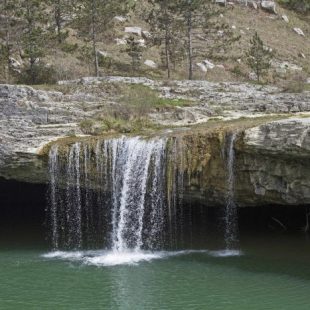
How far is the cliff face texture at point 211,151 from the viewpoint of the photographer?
22.8m

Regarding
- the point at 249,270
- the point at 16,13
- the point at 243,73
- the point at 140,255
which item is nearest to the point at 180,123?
the point at 140,255

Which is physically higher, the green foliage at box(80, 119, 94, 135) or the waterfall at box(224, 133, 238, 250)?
the green foliage at box(80, 119, 94, 135)

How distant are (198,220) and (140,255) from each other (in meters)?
5.87

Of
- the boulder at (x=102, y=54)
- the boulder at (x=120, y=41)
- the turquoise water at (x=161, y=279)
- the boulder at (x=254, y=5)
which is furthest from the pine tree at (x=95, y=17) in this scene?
the boulder at (x=254, y=5)

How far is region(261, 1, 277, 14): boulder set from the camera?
72.1 m

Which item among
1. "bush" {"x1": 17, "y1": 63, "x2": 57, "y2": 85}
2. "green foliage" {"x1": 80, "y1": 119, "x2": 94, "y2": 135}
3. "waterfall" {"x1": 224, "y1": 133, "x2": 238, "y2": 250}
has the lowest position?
"waterfall" {"x1": 224, "y1": 133, "x2": 238, "y2": 250}

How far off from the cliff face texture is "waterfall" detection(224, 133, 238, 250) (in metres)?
0.09

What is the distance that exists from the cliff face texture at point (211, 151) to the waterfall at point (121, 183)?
57 centimetres

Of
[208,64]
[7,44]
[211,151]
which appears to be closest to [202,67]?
[208,64]

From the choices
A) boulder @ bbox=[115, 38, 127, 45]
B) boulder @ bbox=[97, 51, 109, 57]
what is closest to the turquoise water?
boulder @ bbox=[97, 51, 109, 57]

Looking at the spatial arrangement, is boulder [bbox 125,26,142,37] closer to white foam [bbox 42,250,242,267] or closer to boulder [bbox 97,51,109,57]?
boulder [bbox 97,51,109,57]

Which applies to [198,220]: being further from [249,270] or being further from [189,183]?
[249,270]

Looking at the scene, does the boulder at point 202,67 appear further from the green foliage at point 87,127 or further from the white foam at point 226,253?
the white foam at point 226,253

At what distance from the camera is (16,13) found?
155ft
